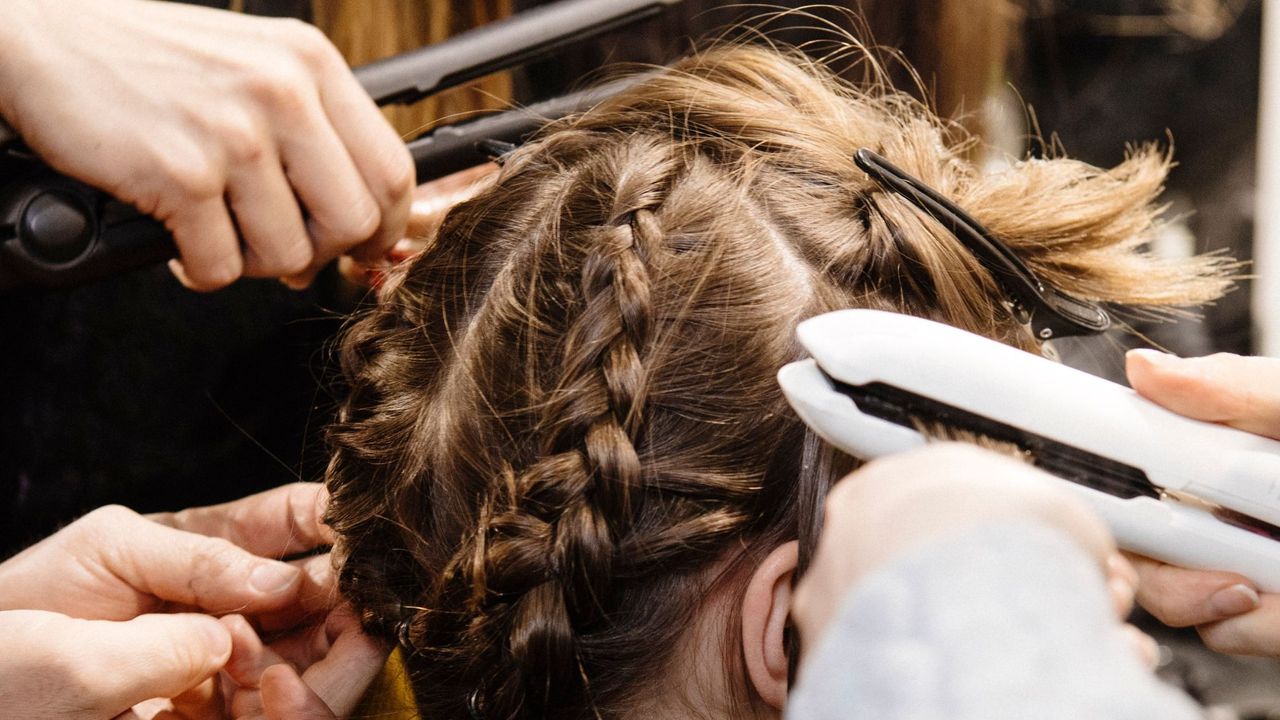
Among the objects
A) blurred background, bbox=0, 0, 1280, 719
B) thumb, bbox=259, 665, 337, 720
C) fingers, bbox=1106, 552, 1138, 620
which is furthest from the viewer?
blurred background, bbox=0, 0, 1280, 719

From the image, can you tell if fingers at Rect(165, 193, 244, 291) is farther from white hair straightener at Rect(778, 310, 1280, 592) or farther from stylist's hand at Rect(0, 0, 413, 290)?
white hair straightener at Rect(778, 310, 1280, 592)

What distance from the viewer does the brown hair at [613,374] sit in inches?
20.3

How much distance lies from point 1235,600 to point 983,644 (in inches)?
13.2

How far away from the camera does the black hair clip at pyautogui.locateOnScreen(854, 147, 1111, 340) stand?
578 millimetres

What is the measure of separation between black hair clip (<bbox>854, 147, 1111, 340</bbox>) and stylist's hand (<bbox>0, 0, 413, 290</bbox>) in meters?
0.32

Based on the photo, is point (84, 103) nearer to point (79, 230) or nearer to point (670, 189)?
point (79, 230)

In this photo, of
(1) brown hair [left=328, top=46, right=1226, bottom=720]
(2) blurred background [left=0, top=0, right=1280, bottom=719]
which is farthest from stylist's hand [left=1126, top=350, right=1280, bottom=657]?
(2) blurred background [left=0, top=0, right=1280, bottom=719]

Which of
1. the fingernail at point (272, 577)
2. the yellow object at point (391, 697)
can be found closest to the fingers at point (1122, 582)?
the yellow object at point (391, 697)

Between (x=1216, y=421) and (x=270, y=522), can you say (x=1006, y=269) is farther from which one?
(x=270, y=522)

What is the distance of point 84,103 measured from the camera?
0.57m

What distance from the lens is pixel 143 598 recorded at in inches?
28.6

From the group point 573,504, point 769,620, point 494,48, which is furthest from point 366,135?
point 769,620

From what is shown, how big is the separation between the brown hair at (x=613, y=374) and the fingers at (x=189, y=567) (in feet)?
0.24

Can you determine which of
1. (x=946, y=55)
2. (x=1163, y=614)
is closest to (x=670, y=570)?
(x=1163, y=614)
